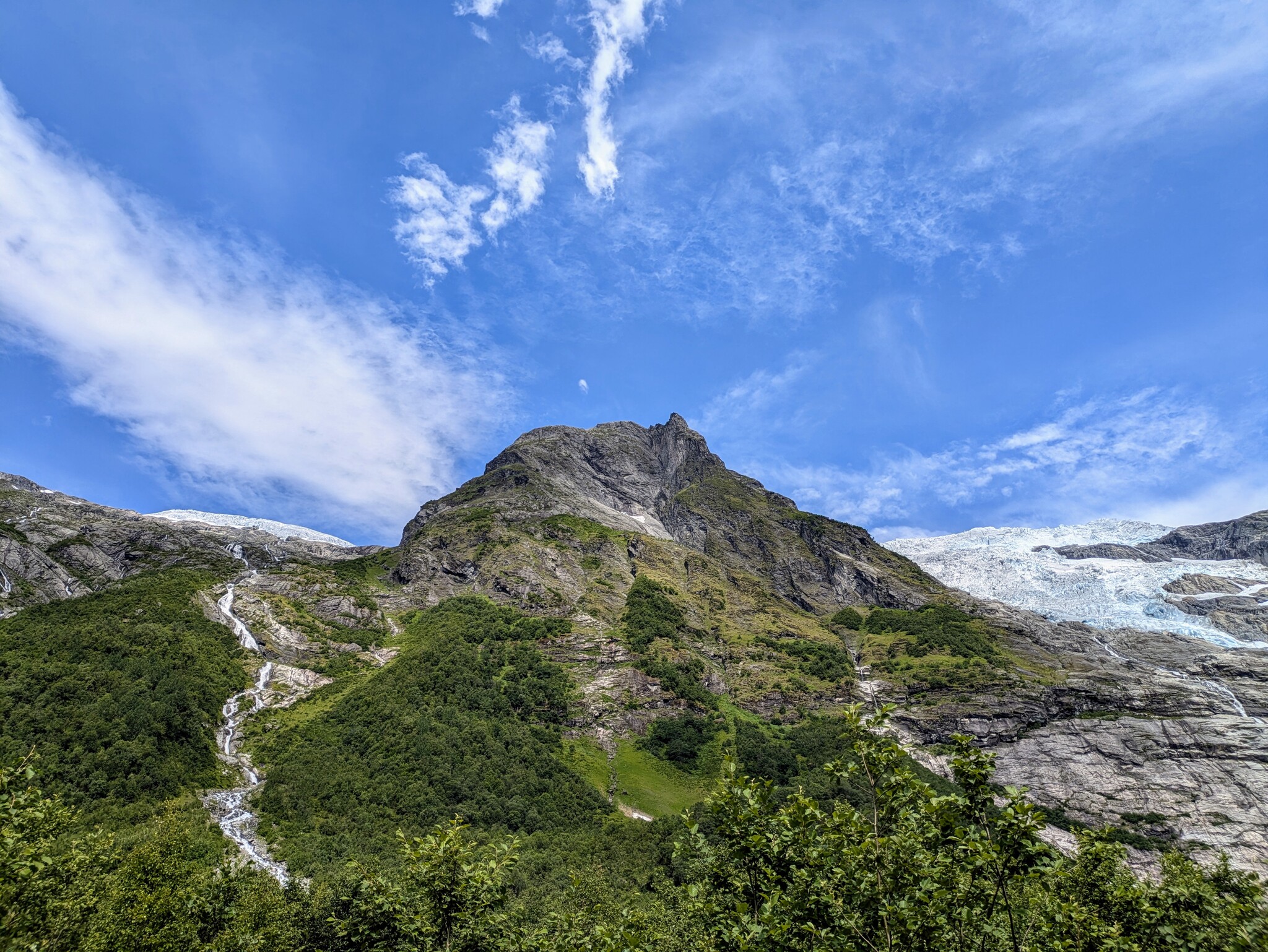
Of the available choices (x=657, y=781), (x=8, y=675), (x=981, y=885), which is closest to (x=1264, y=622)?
(x=657, y=781)

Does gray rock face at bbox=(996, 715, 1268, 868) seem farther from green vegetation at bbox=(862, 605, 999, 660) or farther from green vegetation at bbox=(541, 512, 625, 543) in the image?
green vegetation at bbox=(541, 512, 625, 543)

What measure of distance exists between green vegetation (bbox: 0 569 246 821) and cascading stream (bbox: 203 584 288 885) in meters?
2.31

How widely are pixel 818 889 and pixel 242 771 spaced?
333 feet

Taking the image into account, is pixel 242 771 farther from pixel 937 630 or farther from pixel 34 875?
pixel 937 630

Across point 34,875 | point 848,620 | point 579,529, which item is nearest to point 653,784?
point 34,875

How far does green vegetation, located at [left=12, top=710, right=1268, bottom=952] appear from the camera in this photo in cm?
1068

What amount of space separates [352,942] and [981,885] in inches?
823

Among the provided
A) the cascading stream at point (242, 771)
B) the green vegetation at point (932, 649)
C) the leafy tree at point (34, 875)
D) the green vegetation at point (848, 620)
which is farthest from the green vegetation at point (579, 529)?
the leafy tree at point (34, 875)

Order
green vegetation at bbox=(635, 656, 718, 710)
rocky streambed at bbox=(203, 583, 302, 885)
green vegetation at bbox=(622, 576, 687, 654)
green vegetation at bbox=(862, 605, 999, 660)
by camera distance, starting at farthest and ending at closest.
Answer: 1. green vegetation at bbox=(862, 605, 999, 660)
2. green vegetation at bbox=(622, 576, 687, 654)
3. green vegetation at bbox=(635, 656, 718, 710)
4. rocky streambed at bbox=(203, 583, 302, 885)

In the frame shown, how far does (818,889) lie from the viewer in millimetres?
12016

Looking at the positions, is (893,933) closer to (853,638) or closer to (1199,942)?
(1199,942)

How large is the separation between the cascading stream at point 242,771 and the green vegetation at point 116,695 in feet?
7.57

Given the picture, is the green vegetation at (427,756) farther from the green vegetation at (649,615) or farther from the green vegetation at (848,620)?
the green vegetation at (848,620)

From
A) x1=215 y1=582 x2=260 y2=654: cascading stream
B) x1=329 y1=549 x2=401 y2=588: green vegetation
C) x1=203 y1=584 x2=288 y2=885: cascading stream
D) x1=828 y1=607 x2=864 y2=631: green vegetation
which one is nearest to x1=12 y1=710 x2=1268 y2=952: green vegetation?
x1=203 y1=584 x2=288 y2=885: cascading stream
